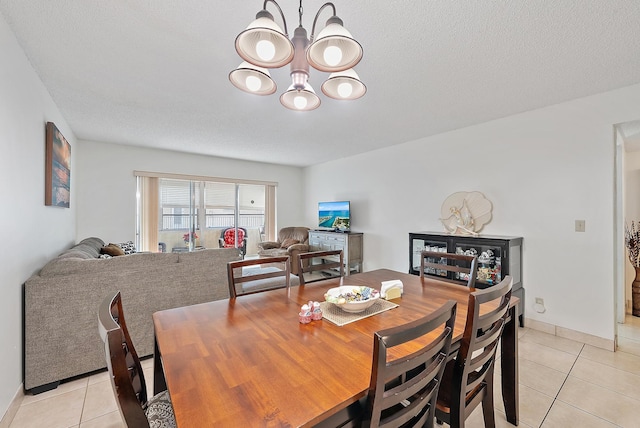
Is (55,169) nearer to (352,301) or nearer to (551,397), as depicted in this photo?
(352,301)

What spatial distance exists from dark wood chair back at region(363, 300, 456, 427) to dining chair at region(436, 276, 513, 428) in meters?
0.18

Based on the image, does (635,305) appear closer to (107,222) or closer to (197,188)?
(197,188)

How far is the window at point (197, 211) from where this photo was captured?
5023mm

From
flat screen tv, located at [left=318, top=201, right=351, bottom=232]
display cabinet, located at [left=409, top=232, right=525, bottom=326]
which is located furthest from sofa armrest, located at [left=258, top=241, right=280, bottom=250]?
display cabinet, located at [left=409, top=232, right=525, bottom=326]

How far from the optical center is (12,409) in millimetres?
1715

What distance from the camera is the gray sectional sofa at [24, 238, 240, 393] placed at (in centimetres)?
191

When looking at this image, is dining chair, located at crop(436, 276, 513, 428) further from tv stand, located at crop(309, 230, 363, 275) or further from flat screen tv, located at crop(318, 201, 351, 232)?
flat screen tv, located at crop(318, 201, 351, 232)

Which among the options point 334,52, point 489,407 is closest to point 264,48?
point 334,52

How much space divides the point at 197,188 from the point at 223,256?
3.45 metres

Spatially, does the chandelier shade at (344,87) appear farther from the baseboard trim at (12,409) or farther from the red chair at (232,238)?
the red chair at (232,238)

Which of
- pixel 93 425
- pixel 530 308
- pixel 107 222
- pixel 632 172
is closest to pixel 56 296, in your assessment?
pixel 93 425

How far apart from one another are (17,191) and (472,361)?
9.26ft

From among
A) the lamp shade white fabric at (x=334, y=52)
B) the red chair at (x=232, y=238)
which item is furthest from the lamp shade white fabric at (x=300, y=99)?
the red chair at (x=232, y=238)

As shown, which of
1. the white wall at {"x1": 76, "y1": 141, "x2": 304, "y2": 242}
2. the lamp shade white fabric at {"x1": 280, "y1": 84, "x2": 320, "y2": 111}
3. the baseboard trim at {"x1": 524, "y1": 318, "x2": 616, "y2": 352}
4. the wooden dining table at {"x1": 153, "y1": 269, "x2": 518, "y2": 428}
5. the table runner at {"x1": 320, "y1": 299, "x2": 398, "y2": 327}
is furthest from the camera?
the white wall at {"x1": 76, "y1": 141, "x2": 304, "y2": 242}
